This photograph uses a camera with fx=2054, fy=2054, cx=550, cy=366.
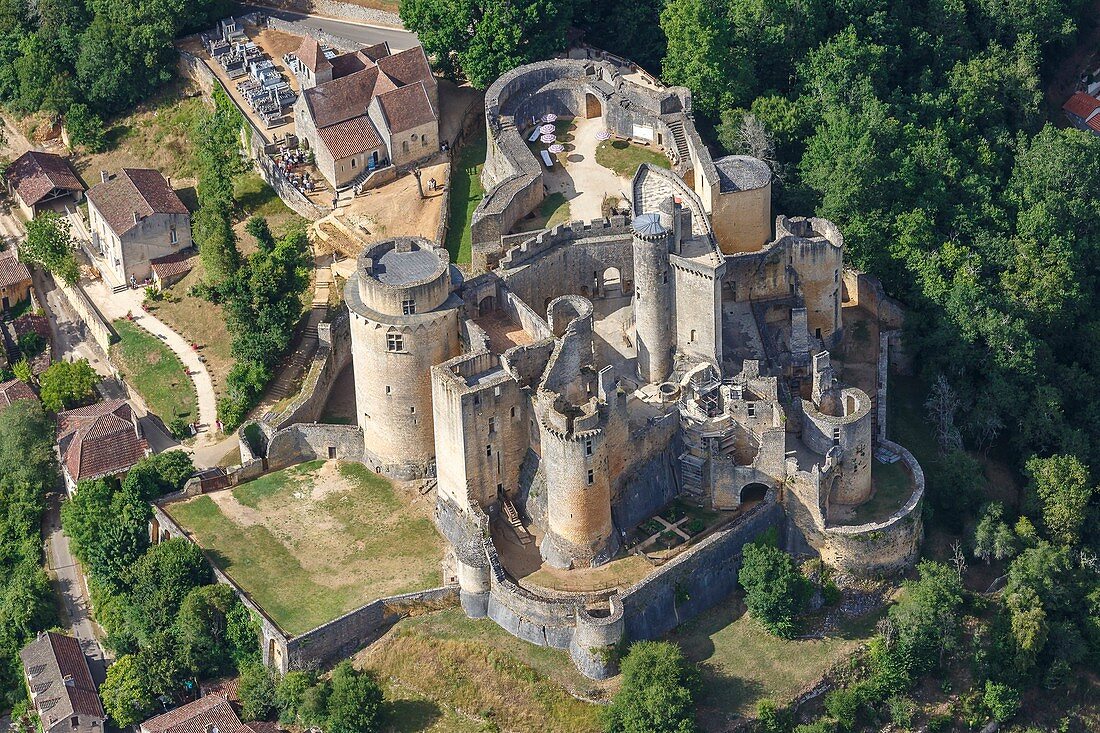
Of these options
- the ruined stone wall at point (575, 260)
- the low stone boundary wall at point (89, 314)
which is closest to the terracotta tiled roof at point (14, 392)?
the low stone boundary wall at point (89, 314)

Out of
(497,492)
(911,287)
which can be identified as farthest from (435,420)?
(911,287)

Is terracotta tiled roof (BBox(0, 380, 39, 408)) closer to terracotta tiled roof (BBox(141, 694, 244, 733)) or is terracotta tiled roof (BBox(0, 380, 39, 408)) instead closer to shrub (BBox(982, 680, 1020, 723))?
terracotta tiled roof (BBox(141, 694, 244, 733))

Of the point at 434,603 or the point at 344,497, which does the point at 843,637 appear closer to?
the point at 434,603

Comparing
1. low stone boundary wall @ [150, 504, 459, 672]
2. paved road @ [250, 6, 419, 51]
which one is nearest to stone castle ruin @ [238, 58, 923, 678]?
low stone boundary wall @ [150, 504, 459, 672]

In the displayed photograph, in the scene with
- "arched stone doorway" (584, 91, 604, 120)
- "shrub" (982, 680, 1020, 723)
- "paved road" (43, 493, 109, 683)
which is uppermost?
"arched stone doorway" (584, 91, 604, 120)

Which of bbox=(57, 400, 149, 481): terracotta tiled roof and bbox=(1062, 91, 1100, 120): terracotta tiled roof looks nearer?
bbox=(57, 400, 149, 481): terracotta tiled roof

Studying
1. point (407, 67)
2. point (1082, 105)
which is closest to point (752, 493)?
point (407, 67)
